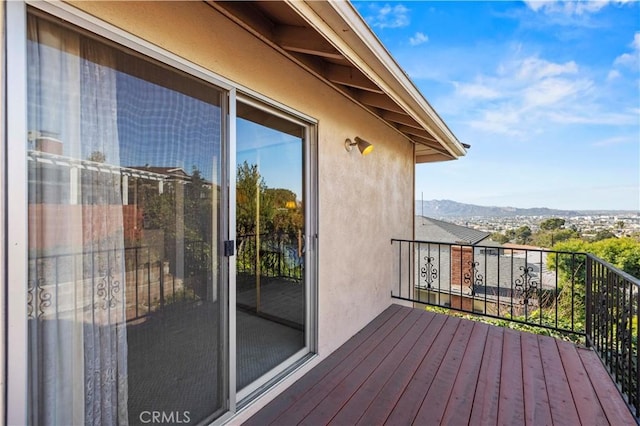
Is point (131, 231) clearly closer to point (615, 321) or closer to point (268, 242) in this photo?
point (268, 242)

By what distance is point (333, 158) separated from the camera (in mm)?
2801

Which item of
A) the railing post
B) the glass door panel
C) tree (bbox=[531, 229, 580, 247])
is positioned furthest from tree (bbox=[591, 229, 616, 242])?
the glass door panel

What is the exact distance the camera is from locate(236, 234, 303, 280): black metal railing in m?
1.95

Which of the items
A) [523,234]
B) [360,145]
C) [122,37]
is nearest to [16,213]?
[122,37]

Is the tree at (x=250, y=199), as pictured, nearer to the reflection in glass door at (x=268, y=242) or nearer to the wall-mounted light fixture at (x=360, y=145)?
the reflection in glass door at (x=268, y=242)

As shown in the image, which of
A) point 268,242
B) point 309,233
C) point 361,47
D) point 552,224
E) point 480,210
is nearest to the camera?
point 361,47

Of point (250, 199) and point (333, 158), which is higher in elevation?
point (333, 158)

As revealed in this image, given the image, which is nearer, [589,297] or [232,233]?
[232,233]

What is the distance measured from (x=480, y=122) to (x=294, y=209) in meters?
17.8

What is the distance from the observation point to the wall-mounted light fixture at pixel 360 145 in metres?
3.04

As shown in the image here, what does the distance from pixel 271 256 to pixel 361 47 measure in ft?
4.93

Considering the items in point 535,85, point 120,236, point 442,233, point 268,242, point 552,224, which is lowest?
point 442,233

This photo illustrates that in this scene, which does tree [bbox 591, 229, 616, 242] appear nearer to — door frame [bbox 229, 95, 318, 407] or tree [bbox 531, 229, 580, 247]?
tree [bbox 531, 229, 580, 247]

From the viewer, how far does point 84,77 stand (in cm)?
120
